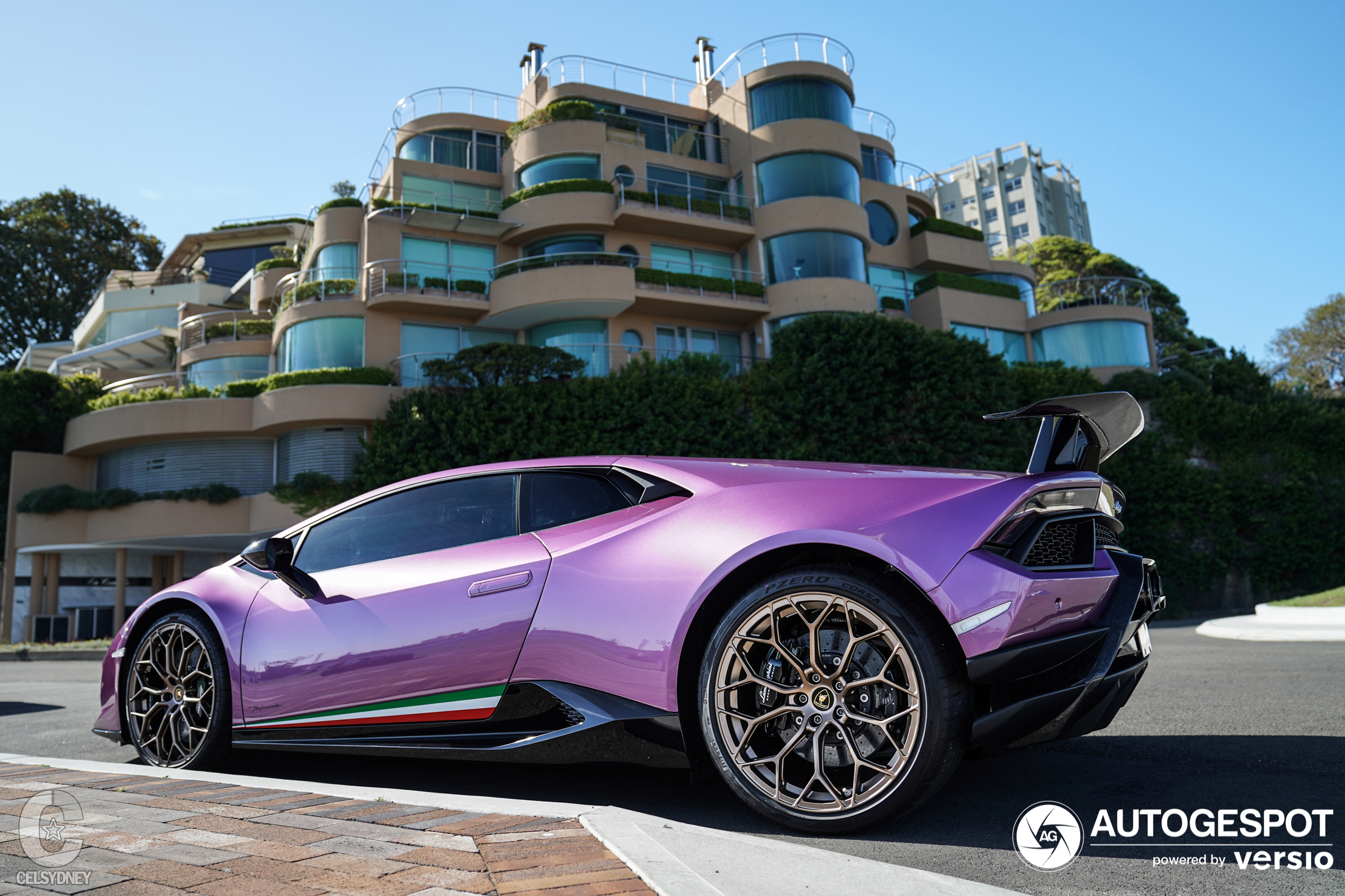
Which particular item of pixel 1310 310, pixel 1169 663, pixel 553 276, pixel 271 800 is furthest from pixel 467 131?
pixel 1310 310

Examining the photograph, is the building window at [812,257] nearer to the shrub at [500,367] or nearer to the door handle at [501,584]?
the shrub at [500,367]

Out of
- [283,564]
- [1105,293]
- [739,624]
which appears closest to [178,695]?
[283,564]

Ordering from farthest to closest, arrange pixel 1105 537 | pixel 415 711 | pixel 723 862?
1. pixel 415 711
2. pixel 1105 537
3. pixel 723 862

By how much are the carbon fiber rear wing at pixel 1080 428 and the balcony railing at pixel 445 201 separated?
81.1ft

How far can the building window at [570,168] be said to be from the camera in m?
27.3

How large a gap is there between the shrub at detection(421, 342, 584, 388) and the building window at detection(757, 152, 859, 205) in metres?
10.3

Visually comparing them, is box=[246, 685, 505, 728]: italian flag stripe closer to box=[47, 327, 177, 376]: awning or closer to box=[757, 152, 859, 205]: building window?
box=[757, 152, 859, 205]: building window

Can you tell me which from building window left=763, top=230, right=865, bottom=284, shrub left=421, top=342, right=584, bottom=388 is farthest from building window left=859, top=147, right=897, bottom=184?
shrub left=421, top=342, right=584, bottom=388

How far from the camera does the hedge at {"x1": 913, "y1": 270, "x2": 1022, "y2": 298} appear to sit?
1134 inches

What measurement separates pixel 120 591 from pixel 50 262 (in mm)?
32483

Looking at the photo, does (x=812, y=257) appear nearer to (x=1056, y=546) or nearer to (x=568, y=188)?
(x=568, y=188)

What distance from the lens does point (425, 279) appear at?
2469 centimetres

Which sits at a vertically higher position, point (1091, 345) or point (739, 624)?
point (1091, 345)

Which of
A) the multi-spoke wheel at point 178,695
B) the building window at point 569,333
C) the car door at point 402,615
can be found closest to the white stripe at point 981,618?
the car door at point 402,615
